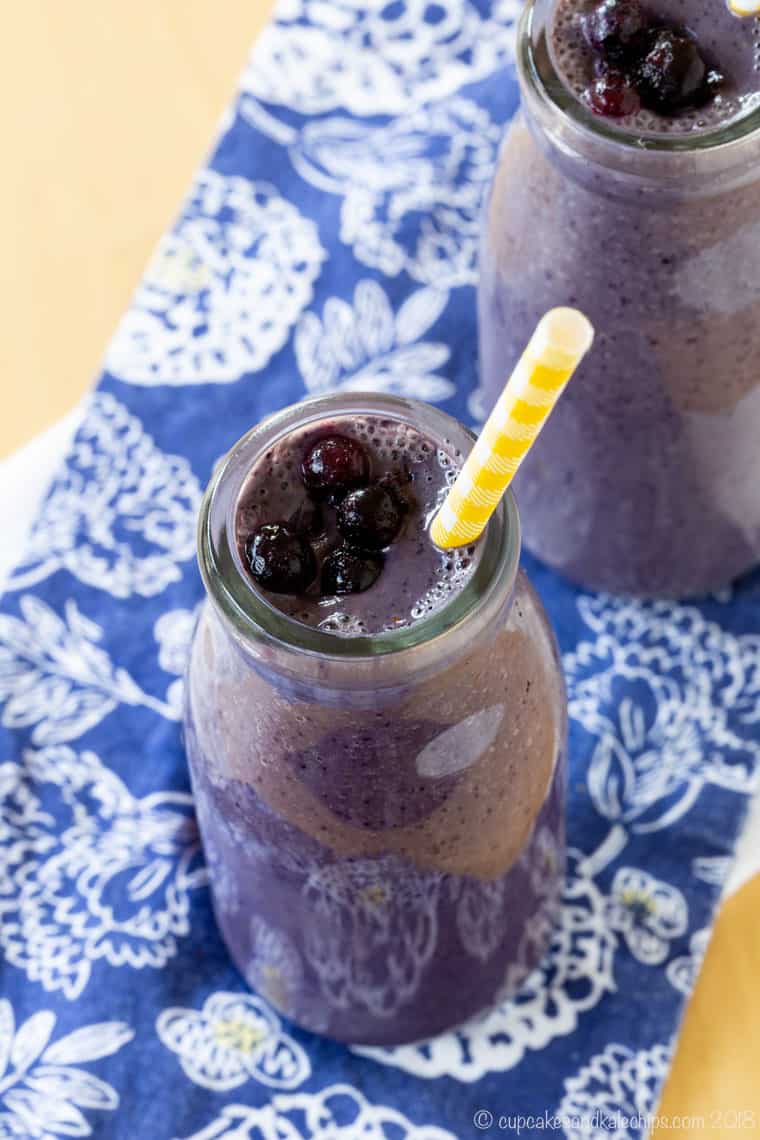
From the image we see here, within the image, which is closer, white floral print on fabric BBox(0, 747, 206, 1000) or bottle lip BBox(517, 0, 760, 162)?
bottle lip BBox(517, 0, 760, 162)

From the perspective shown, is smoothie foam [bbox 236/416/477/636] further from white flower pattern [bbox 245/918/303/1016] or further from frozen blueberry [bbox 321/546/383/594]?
white flower pattern [bbox 245/918/303/1016]

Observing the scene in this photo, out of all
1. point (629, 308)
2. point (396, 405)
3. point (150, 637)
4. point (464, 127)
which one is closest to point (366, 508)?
point (396, 405)

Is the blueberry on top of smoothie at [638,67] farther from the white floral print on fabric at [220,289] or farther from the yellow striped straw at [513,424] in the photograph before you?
the white floral print on fabric at [220,289]

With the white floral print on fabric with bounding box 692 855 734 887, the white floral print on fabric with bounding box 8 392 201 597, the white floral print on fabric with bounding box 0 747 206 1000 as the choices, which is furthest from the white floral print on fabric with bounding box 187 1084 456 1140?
the white floral print on fabric with bounding box 8 392 201 597

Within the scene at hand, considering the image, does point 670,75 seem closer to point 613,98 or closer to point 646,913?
point 613,98

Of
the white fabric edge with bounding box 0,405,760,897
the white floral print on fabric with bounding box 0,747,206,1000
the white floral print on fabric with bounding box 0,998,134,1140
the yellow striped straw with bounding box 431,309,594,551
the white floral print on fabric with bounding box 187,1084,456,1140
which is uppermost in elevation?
the yellow striped straw with bounding box 431,309,594,551

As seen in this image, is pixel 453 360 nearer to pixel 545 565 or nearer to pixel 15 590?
pixel 545 565
